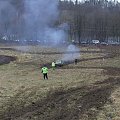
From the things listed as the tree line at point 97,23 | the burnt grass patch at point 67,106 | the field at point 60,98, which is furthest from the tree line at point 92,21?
the burnt grass patch at point 67,106

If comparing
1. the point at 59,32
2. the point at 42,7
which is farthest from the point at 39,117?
the point at 59,32

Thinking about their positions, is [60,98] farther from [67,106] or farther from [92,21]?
[92,21]

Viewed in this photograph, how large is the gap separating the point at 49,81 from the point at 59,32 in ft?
111

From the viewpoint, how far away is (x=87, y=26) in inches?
5251

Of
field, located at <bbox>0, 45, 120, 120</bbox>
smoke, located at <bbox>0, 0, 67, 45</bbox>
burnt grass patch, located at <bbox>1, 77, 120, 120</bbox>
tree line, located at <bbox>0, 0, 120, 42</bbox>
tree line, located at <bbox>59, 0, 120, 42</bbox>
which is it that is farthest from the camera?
tree line, located at <bbox>59, 0, 120, 42</bbox>

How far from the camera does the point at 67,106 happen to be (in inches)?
927

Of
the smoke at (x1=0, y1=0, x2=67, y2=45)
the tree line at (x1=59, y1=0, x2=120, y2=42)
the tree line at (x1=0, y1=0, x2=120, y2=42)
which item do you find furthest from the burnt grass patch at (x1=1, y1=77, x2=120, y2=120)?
the tree line at (x1=59, y1=0, x2=120, y2=42)

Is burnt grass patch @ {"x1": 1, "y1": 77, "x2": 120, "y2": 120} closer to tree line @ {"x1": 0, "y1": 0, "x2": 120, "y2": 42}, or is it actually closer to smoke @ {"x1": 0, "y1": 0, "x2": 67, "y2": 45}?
smoke @ {"x1": 0, "y1": 0, "x2": 67, "y2": 45}

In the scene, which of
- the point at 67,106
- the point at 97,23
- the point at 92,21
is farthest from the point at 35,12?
the point at 92,21

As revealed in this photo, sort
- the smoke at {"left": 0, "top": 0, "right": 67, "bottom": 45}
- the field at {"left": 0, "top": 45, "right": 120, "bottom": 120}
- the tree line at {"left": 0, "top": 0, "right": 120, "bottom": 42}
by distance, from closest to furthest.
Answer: the field at {"left": 0, "top": 45, "right": 120, "bottom": 120} < the smoke at {"left": 0, "top": 0, "right": 67, "bottom": 45} < the tree line at {"left": 0, "top": 0, "right": 120, "bottom": 42}

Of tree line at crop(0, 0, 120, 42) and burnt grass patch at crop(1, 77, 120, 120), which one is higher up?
tree line at crop(0, 0, 120, 42)

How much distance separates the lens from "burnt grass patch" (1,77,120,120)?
20.7 m

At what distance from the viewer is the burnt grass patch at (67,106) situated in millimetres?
20703

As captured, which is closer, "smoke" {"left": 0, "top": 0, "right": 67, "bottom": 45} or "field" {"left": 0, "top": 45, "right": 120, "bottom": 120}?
"field" {"left": 0, "top": 45, "right": 120, "bottom": 120}
